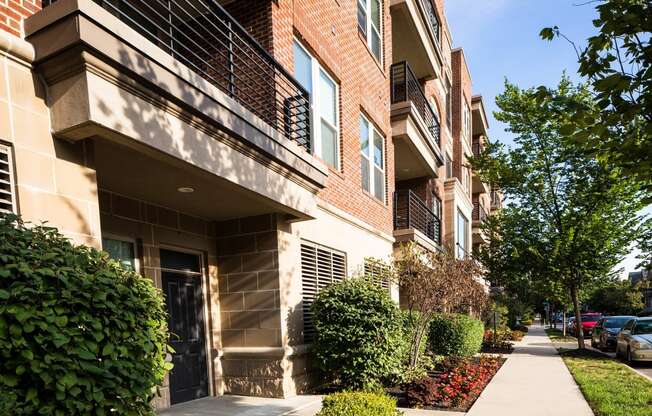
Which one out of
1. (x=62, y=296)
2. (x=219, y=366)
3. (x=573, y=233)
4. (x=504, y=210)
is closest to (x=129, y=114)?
(x=62, y=296)

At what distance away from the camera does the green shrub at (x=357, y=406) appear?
15.9ft

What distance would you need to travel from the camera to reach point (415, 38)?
16.2m

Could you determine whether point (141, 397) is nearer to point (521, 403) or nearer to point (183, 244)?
point (183, 244)

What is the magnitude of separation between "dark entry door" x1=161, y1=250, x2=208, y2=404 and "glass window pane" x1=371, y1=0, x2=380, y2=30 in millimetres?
9154

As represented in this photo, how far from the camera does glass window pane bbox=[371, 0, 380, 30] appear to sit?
13.6 metres

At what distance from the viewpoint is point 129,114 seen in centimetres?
458

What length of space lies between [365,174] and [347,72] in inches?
108

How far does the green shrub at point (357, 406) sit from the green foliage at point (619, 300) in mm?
53846

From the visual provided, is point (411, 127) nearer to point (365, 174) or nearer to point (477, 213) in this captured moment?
point (365, 174)

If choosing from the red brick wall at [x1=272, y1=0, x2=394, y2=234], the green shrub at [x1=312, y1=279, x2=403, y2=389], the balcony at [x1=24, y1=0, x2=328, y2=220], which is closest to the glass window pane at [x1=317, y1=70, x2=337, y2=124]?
the red brick wall at [x1=272, y1=0, x2=394, y2=234]

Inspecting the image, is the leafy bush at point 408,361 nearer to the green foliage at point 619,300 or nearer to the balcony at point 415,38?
the balcony at point 415,38

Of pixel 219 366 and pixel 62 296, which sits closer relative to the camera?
pixel 62 296

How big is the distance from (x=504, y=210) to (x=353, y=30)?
41.6 ft

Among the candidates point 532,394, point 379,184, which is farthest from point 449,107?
point 532,394
